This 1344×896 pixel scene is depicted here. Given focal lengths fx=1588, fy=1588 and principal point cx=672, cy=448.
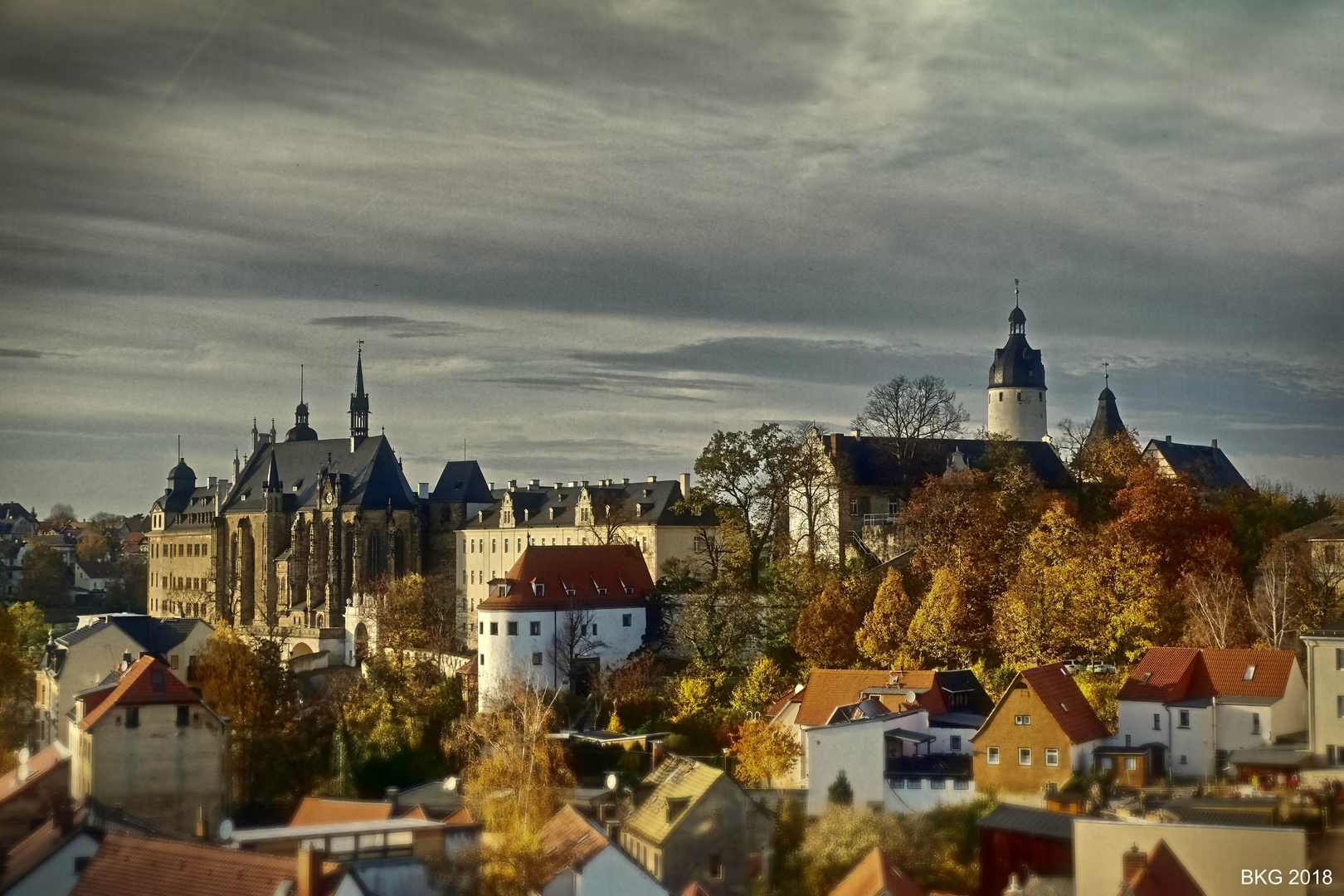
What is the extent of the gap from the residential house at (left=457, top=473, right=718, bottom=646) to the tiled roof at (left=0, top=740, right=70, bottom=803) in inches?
773

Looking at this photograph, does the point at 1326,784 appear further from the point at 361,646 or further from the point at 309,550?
the point at 309,550

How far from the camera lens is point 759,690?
99.8 feet

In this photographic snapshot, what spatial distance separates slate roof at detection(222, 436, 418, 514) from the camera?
184ft

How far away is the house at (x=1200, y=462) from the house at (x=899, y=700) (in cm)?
1257

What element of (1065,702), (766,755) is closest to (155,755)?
(766,755)

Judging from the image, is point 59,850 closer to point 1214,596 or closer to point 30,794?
point 30,794

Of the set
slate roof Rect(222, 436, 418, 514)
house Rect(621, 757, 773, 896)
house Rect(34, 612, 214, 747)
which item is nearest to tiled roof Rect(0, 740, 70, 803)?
house Rect(34, 612, 214, 747)

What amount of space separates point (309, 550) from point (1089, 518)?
32838 millimetres

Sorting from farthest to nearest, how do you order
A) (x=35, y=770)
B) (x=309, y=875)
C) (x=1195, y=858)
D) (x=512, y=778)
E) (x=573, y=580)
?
(x=573, y=580)
(x=512, y=778)
(x=35, y=770)
(x=1195, y=858)
(x=309, y=875)

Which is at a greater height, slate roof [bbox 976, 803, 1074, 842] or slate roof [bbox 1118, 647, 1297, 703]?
slate roof [bbox 1118, 647, 1297, 703]

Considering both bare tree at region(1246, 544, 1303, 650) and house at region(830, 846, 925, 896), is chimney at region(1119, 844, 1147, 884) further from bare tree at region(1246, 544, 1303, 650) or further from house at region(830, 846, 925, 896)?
bare tree at region(1246, 544, 1303, 650)

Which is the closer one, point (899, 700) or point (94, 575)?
point (899, 700)

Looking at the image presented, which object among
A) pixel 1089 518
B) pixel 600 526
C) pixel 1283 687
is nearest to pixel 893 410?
pixel 1089 518

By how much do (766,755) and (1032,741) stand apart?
4814 millimetres
